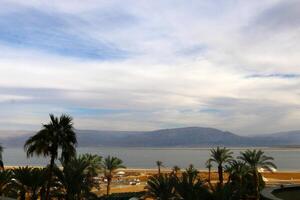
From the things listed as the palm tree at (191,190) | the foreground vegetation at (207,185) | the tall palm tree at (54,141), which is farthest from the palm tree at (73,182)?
the palm tree at (191,190)

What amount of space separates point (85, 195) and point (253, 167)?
28.1 meters

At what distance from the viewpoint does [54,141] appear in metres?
31.8

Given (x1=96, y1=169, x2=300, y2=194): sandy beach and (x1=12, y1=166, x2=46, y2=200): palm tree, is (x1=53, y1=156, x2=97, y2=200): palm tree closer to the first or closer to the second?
(x1=12, y1=166, x2=46, y2=200): palm tree

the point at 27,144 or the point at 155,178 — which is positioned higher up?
the point at 27,144

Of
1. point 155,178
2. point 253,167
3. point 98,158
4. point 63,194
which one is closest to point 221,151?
point 253,167

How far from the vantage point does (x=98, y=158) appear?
5734cm

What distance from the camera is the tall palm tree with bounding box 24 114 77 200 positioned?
31672 millimetres

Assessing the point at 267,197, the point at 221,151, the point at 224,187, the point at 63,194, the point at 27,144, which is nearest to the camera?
the point at 267,197

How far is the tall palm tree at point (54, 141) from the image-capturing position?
31672mm

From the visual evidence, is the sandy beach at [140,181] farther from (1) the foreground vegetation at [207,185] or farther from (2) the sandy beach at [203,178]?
(1) the foreground vegetation at [207,185]

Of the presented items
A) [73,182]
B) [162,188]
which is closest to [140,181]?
[162,188]

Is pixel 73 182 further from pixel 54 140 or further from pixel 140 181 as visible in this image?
pixel 140 181

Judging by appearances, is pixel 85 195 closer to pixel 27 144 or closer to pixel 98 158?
pixel 27 144

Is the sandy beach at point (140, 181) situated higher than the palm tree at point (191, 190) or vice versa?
the palm tree at point (191, 190)
